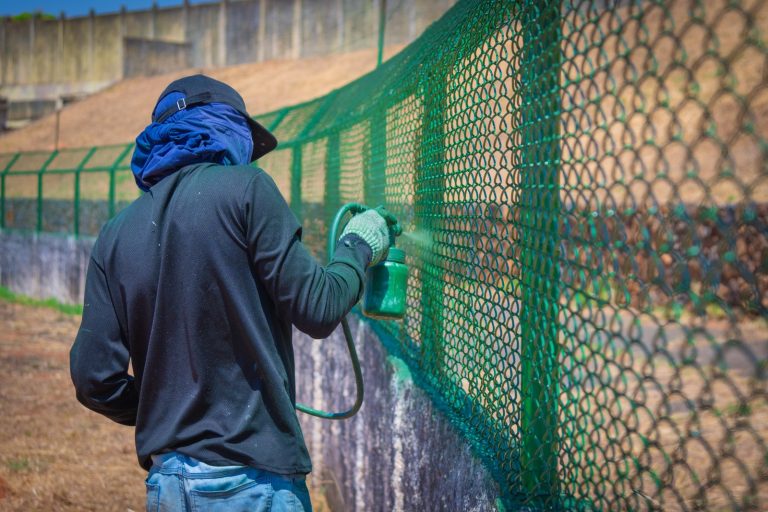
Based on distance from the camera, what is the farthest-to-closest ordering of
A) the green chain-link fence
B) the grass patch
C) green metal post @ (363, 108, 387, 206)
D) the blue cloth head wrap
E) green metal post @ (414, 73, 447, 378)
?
the grass patch, green metal post @ (363, 108, 387, 206), green metal post @ (414, 73, 447, 378), the blue cloth head wrap, the green chain-link fence

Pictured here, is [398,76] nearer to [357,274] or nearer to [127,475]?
[357,274]

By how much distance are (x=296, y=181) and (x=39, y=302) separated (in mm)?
10149

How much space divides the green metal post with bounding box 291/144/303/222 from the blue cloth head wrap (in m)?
4.66

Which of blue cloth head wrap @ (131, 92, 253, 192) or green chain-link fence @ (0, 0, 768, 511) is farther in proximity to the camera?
blue cloth head wrap @ (131, 92, 253, 192)

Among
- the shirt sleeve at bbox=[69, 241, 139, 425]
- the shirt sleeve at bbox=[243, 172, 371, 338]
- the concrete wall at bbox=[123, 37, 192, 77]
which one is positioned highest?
the concrete wall at bbox=[123, 37, 192, 77]

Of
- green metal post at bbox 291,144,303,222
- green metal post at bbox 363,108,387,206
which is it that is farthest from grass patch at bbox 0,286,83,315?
green metal post at bbox 363,108,387,206

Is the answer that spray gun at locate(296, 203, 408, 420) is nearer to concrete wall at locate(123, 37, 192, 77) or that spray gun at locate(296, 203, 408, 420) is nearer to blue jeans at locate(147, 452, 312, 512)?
blue jeans at locate(147, 452, 312, 512)

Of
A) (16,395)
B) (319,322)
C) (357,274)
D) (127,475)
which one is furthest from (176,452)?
(16,395)

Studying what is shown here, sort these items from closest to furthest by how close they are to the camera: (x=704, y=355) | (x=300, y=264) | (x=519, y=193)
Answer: (x=519, y=193)
(x=300, y=264)
(x=704, y=355)

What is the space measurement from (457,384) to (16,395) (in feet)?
22.4

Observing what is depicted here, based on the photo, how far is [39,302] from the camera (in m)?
15.3

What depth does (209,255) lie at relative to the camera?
2.04m

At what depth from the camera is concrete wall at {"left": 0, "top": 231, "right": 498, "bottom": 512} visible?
7.33 feet

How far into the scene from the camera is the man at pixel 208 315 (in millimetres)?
2027
